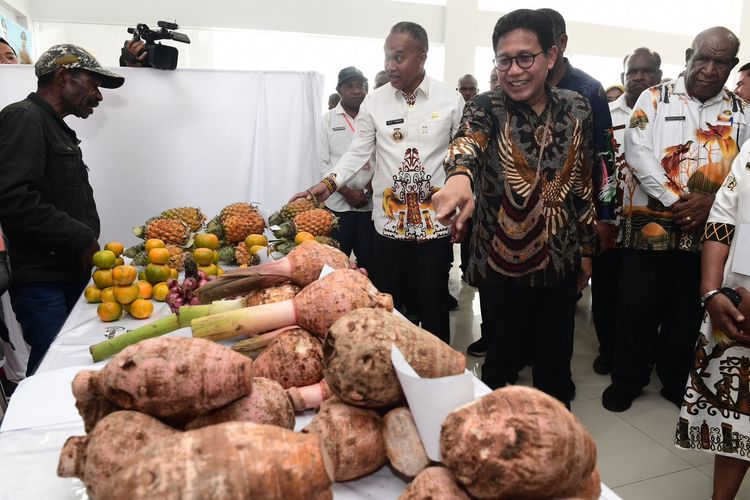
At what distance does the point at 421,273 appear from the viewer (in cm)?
282

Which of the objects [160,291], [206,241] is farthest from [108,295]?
[206,241]

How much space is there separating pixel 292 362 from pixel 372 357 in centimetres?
29

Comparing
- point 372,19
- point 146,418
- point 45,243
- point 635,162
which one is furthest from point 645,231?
point 372,19

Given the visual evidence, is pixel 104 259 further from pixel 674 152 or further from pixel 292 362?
pixel 674 152

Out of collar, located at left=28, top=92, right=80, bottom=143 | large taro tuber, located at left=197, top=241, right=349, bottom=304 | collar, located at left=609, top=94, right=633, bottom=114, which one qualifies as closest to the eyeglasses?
large taro tuber, located at left=197, top=241, right=349, bottom=304

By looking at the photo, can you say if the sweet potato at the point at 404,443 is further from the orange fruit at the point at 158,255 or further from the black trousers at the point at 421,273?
the black trousers at the point at 421,273

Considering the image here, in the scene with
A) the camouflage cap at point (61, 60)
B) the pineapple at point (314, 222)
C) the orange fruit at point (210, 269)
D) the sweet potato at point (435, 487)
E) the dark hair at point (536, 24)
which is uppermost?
the dark hair at point (536, 24)

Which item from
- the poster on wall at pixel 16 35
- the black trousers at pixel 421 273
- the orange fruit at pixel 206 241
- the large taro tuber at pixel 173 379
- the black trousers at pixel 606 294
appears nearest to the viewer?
the large taro tuber at pixel 173 379

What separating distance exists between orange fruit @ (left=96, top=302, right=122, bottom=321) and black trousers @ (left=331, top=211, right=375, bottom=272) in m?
2.20

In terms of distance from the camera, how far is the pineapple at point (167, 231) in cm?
226

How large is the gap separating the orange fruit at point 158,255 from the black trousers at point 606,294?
252 cm

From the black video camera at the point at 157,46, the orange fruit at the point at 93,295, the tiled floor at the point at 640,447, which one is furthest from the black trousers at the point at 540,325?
the black video camera at the point at 157,46

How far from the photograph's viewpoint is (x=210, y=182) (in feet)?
10.2

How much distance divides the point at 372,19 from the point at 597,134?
7556 millimetres
